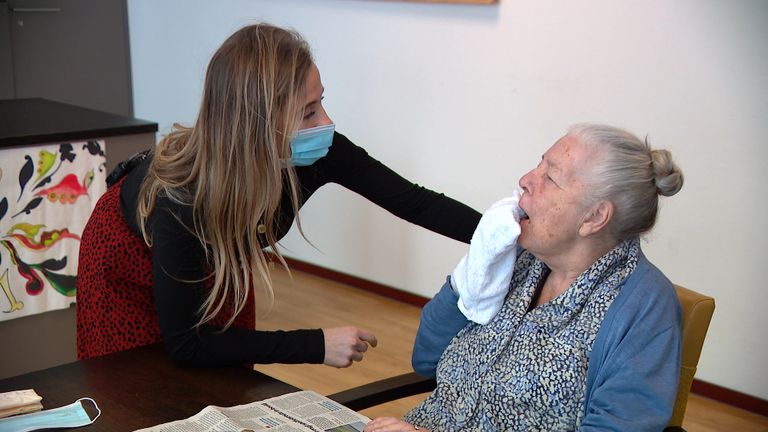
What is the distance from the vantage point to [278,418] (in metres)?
1.53

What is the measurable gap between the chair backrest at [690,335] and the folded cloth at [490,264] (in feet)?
1.08

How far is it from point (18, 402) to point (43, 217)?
1648 millimetres

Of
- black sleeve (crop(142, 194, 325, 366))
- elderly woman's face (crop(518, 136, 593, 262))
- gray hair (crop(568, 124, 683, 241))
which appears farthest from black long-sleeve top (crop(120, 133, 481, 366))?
gray hair (crop(568, 124, 683, 241))

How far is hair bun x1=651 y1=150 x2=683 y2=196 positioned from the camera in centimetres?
159

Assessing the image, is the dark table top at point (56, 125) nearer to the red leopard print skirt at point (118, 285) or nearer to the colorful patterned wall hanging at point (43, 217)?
the colorful patterned wall hanging at point (43, 217)

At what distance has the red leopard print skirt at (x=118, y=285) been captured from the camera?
1906mm

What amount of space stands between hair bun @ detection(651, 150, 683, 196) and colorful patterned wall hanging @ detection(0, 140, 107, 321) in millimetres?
2098

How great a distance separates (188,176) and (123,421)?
18.3 inches

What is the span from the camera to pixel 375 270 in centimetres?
457

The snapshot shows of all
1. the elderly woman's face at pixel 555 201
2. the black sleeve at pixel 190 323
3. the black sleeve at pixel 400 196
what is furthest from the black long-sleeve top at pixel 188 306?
the elderly woman's face at pixel 555 201

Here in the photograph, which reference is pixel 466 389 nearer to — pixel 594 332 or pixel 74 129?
pixel 594 332

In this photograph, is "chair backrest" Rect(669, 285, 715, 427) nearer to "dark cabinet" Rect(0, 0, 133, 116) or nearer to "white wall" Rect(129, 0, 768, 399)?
"white wall" Rect(129, 0, 768, 399)

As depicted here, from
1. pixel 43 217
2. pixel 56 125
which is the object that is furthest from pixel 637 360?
pixel 56 125

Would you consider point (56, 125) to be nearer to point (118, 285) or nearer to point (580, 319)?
point (118, 285)
